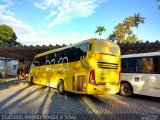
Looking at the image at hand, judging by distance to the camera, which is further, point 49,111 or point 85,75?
point 85,75

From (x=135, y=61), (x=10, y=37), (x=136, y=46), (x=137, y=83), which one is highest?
(x=10, y=37)

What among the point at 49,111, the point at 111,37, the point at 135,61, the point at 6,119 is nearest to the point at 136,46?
the point at 135,61

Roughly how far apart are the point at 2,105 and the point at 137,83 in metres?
7.70

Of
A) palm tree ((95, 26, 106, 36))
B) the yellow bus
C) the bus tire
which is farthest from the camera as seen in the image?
palm tree ((95, 26, 106, 36))

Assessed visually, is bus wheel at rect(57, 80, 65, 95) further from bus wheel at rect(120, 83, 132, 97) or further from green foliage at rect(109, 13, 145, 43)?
green foliage at rect(109, 13, 145, 43)

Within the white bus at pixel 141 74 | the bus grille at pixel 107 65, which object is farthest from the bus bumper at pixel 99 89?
the white bus at pixel 141 74

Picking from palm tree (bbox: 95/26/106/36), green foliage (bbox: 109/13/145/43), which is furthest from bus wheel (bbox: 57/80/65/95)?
palm tree (bbox: 95/26/106/36)

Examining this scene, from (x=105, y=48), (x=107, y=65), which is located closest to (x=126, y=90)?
(x=107, y=65)

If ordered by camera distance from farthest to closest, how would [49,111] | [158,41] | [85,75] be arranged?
1. [158,41]
2. [85,75]
3. [49,111]

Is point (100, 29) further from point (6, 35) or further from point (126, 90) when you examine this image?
point (126, 90)

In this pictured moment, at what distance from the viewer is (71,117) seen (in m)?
7.97

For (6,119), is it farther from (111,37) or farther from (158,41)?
(111,37)

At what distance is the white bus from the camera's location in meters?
12.0

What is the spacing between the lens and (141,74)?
1286cm
